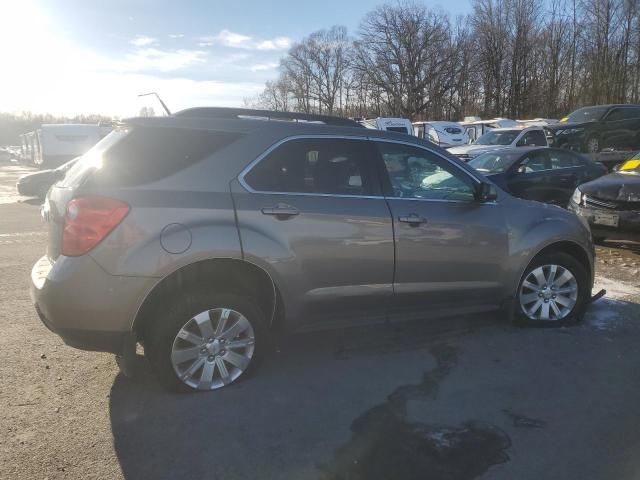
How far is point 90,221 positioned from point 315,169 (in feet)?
5.06

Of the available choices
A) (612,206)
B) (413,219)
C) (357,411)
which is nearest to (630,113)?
(612,206)

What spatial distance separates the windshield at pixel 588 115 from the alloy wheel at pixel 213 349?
16573 millimetres

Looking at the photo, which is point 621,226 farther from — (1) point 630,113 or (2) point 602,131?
(1) point 630,113

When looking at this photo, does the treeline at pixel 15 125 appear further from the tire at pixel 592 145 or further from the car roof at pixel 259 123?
the car roof at pixel 259 123

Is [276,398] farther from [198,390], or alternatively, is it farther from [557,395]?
[557,395]

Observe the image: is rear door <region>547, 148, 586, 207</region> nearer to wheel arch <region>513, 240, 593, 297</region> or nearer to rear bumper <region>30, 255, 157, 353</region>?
wheel arch <region>513, 240, 593, 297</region>

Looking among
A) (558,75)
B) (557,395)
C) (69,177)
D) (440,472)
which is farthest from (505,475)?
(558,75)

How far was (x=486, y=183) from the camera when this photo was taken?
4.30 m

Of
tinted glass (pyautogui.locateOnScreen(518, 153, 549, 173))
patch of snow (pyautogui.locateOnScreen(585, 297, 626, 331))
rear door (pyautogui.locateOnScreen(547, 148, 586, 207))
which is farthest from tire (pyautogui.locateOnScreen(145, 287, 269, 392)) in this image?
rear door (pyautogui.locateOnScreen(547, 148, 586, 207))

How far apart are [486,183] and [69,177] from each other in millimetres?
3158

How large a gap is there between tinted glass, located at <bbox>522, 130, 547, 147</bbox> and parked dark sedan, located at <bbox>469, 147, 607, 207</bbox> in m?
5.82

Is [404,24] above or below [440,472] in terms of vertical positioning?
above

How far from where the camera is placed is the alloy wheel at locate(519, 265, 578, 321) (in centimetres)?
466

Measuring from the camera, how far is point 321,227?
3.63 metres
